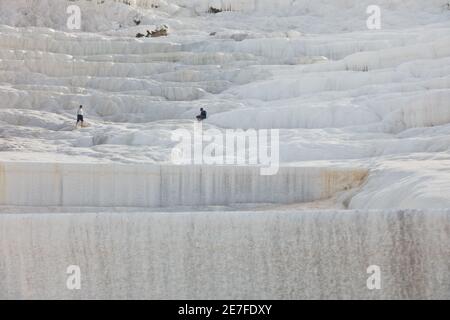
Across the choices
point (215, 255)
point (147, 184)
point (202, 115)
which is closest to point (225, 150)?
point (202, 115)

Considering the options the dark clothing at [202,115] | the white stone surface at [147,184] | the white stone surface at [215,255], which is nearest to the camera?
the white stone surface at [215,255]

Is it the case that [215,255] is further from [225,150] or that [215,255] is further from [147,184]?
[225,150]

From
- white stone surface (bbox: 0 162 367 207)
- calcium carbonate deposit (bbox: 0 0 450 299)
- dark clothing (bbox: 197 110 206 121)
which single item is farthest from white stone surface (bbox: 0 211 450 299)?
dark clothing (bbox: 197 110 206 121)

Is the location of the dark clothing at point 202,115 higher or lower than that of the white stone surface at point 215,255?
higher

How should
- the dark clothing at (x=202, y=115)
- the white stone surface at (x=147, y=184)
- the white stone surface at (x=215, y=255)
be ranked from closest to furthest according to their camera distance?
1. the white stone surface at (x=215, y=255)
2. the white stone surface at (x=147, y=184)
3. the dark clothing at (x=202, y=115)

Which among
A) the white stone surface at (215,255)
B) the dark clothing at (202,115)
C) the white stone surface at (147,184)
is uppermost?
the dark clothing at (202,115)

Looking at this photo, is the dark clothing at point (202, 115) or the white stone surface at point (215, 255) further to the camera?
the dark clothing at point (202, 115)

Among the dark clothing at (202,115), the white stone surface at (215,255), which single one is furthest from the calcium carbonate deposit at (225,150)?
the dark clothing at (202,115)

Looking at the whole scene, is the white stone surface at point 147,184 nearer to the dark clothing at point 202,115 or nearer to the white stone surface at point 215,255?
the white stone surface at point 215,255

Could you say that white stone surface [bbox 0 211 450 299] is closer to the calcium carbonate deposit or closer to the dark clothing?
the calcium carbonate deposit
